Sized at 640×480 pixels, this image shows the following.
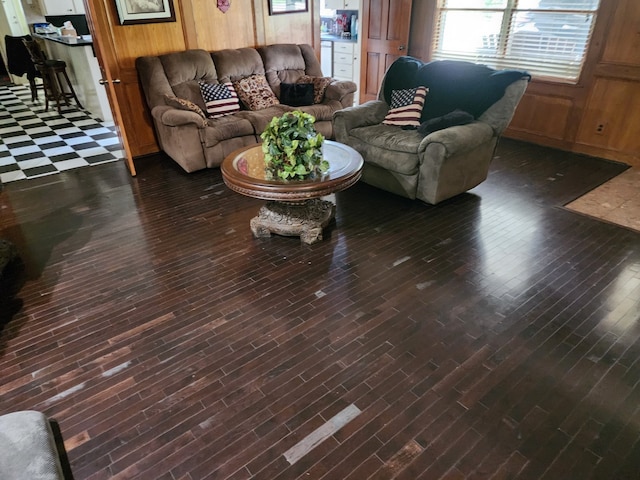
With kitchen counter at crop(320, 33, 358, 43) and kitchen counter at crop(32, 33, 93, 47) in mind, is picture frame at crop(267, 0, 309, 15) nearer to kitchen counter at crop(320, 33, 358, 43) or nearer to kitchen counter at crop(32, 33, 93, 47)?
kitchen counter at crop(320, 33, 358, 43)

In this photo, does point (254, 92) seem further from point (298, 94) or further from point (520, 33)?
point (520, 33)

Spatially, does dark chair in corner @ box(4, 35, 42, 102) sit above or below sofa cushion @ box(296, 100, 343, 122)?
above

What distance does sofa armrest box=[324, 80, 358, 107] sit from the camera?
16.1ft

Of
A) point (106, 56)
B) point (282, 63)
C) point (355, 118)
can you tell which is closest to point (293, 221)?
point (355, 118)

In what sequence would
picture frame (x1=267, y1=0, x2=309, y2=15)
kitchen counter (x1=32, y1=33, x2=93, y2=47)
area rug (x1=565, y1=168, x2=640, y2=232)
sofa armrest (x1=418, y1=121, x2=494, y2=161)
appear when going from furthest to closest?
kitchen counter (x1=32, y1=33, x2=93, y2=47) → picture frame (x1=267, y1=0, x2=309, y2=15) → area rug (x1=565, y1=168, x2=640, y2=232) → sofa armrest (x1=418, y1=121, x2=494, y2=161)

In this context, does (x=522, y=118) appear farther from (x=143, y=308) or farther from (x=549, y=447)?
(x=143, y=308)

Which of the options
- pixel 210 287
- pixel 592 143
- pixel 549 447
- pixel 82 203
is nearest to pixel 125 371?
pixel 210 287

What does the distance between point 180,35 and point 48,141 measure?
2185 millimetres

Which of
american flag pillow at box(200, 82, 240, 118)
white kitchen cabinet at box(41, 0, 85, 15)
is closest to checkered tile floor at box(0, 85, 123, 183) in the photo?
american flag pillow at box(200, 82, 240, 118)

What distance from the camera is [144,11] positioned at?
14.0ft

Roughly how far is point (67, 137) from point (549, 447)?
5.91 meters

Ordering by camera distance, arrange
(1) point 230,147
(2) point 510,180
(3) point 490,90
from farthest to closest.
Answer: (1) point 230,147 < (2) point 510,180 < (3) point 490,90

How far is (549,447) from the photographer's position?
1674mm

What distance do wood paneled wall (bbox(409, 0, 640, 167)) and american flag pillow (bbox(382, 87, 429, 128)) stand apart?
184 cm
